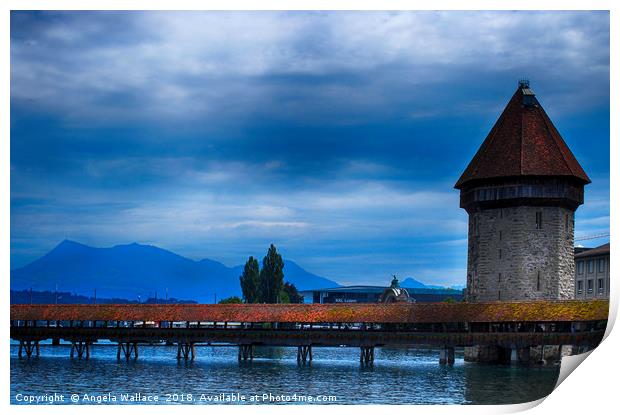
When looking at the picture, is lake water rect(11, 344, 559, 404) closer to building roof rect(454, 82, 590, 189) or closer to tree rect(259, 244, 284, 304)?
building roof rect(454, 82, 590, 189)

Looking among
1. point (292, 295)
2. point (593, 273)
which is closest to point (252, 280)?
point (292, 295)

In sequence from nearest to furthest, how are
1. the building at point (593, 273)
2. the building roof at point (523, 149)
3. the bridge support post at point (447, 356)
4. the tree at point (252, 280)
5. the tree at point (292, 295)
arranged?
1. the bridge support post at point (447, 356)
2. the building roof at point (523, 149)
3. the building at point (593, 273)
4. the tree at point (252, 280)
5. the tree at point (292, 295)

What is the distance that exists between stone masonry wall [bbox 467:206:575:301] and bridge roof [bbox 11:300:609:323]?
2670mm

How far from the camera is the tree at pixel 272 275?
185ft

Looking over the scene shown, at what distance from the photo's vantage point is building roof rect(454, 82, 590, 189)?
33812 mm

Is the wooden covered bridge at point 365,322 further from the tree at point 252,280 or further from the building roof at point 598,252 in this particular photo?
the tree at point 252,280

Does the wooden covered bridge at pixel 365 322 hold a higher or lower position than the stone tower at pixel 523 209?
lower

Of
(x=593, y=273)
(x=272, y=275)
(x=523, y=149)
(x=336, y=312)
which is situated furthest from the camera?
(x=272, y=275)

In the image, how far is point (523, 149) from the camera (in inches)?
1361

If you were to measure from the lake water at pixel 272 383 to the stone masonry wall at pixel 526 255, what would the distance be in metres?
2.92

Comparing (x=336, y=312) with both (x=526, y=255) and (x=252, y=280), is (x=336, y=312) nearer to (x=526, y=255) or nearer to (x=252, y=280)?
(x=526, y=255)

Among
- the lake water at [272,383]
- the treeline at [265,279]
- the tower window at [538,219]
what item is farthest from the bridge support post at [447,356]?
the treeline at [265,279]

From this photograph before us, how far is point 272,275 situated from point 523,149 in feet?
81.2

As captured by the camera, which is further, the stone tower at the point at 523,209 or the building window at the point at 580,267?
the building window at the point at 580,267
